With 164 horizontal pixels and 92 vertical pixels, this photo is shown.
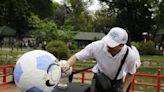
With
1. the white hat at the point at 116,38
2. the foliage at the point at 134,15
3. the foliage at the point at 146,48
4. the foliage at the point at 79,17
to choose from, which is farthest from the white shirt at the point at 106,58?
the foliage at the point at 79,17

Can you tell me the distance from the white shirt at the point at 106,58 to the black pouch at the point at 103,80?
0.07 m

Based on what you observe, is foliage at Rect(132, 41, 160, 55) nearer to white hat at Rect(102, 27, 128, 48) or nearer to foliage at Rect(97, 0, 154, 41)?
foliage at Rect(97, 0, 154, 41)

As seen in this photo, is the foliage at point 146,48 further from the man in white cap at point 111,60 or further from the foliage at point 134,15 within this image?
the man in white cap at point 111,60

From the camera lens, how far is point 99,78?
165 inches

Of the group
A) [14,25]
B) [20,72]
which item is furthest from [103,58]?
[14,25]

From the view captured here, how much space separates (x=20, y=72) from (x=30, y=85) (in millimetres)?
148

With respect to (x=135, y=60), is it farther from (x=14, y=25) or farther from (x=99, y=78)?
(x=14, y=25)

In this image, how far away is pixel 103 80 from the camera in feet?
13.7

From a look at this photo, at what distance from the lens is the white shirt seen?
420 centimetres

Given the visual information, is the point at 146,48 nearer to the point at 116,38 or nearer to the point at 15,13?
the point at 15,13

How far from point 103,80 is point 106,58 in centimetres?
24

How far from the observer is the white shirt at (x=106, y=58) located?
13.8 feet

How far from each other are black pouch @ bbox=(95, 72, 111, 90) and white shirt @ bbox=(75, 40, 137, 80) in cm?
7

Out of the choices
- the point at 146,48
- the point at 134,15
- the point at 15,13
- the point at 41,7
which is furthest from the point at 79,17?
the point at 146,48
